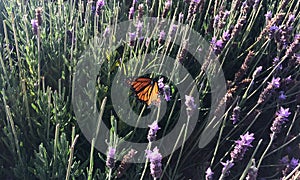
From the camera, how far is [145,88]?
1640mm

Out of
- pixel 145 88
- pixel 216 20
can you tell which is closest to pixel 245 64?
pixel 216 20

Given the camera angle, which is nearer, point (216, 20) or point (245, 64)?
point (245, 64)

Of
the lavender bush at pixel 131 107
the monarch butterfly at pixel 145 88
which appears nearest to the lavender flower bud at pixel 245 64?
the lavender bush at pixel 131 107

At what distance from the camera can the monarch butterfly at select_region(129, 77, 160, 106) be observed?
1.59m

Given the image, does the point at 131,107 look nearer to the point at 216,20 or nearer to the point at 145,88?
the point at 145,88

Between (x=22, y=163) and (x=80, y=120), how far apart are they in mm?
288

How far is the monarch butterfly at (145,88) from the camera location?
1.59 metres

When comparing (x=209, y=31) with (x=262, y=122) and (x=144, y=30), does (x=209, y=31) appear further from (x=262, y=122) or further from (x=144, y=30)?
(x=262, y=122)

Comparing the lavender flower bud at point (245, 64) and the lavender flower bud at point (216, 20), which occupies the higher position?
the lavender flower bud at point (216, 20)

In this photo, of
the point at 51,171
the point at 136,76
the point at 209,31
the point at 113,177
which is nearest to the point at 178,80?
the point at 136,76

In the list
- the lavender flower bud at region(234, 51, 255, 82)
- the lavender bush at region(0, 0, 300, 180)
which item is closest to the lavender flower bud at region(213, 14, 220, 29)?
the lavender bush at region(0, 0, 300, 180)

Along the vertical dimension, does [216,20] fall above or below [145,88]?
above

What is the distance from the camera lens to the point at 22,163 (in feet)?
4.54

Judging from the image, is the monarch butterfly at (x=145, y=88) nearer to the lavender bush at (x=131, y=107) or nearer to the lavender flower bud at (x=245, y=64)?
the lavender bush at (x=131, y=107)
